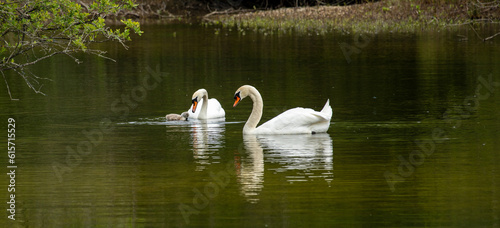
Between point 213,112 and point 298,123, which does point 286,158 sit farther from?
point 213,112

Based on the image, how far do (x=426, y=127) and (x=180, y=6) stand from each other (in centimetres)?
4630

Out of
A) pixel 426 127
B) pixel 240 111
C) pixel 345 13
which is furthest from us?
pixel 345 13

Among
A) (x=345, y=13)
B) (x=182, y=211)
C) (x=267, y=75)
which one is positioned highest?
(x=345, y=13)

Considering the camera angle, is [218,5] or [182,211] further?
[218,5]

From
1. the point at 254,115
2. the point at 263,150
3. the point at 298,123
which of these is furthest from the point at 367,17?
the point at 263,150

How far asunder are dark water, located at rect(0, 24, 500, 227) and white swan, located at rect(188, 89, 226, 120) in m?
0.32

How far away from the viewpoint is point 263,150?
14.1 meters

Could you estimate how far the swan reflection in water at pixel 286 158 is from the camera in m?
11.5

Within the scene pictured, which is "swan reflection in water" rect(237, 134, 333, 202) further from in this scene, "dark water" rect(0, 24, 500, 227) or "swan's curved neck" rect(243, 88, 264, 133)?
"swan's curved neck" rect(243, 88, 264, 133)

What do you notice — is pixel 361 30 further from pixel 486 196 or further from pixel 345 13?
pixel 486 196

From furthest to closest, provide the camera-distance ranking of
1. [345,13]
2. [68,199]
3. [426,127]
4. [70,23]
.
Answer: [345,13]
[426,127]
[70,23]
[68,199]

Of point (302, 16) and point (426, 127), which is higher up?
point (302, 16)

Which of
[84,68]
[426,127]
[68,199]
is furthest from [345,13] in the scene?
[68,199]

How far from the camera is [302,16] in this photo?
47438 millimetres
